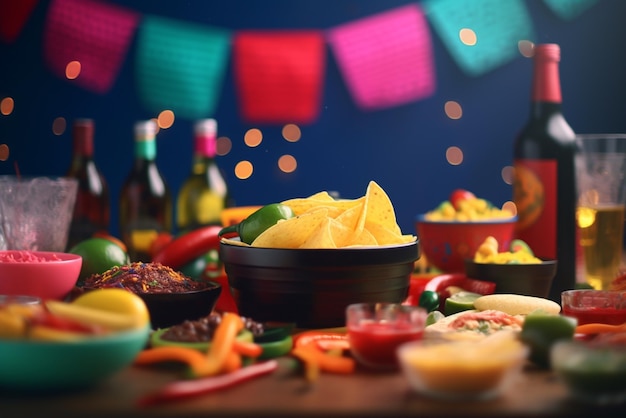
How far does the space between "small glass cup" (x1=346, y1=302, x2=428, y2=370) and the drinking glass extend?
0.79 metres

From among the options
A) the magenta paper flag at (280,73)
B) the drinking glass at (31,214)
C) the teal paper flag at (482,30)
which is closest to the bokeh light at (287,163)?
the magenta paper flag at (280,73)

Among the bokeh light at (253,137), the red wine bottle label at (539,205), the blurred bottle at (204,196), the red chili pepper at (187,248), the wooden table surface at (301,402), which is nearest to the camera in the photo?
the wooden table surface at (301,402)

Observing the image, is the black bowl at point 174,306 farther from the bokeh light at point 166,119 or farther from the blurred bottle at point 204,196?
the bokeh light at point 166,119

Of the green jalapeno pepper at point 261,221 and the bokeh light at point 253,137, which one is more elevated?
the bokeh light at point 253,137

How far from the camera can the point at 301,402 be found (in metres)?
0.80

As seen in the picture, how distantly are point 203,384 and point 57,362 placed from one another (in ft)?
0.46

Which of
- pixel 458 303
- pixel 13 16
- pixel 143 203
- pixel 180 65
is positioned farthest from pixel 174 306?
pixel 13 16

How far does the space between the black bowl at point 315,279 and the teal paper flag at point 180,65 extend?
2.07 m

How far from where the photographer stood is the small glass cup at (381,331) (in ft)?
3.04

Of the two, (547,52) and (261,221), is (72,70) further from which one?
(261,221)

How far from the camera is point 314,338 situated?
1064 millimetres

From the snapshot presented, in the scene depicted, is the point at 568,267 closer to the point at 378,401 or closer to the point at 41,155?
the point at 378,401

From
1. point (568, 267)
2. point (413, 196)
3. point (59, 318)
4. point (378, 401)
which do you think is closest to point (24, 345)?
point (59, 318)

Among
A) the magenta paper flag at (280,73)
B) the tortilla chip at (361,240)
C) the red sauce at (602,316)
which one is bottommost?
the red sauce at (602,316)
